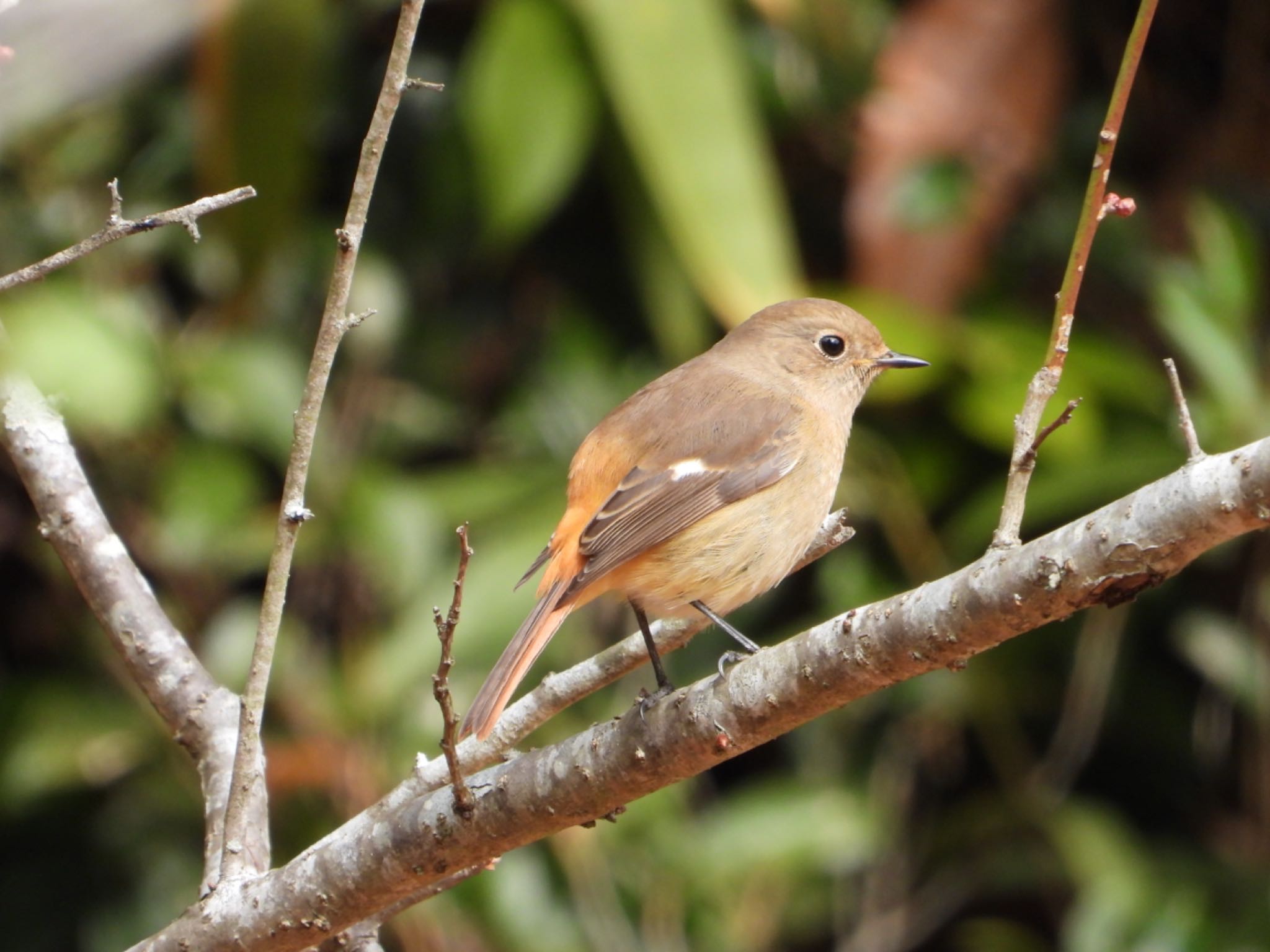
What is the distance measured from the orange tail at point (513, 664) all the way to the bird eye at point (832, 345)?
3.88 feet

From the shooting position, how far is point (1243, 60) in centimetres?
520

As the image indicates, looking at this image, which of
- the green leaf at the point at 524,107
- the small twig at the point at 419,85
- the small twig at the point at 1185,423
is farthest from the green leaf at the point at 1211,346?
the small twig at the point at 419,85

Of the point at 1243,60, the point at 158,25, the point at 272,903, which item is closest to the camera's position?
the point at 272,903

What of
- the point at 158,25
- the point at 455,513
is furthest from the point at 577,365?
the point at 158,25

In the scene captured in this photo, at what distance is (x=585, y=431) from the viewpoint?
4.64 meters

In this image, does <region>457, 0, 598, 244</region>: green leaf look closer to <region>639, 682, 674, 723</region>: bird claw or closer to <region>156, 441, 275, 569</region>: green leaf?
<region>156, 441, 275, 569</region>: green leaf

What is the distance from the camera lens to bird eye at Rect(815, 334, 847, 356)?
384 cm

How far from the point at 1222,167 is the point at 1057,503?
5.61 ft

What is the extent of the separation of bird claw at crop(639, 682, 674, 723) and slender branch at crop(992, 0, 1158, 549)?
558 millimetres

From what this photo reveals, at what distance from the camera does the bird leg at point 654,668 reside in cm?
224

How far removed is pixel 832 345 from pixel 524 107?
1.28m

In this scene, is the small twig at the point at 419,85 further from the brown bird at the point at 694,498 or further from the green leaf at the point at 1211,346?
the green leaf at the point at 1211,346

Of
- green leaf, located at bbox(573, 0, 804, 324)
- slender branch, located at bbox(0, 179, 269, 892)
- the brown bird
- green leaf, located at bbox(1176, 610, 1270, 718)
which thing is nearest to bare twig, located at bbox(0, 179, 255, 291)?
slender branch, located at bbox(0, 179, 269, 892)

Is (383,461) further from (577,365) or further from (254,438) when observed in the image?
(577,365)
